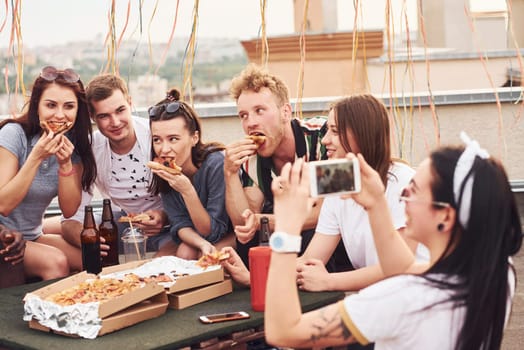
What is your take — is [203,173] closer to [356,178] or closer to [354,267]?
[354,267]

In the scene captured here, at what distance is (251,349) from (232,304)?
0.18 metres

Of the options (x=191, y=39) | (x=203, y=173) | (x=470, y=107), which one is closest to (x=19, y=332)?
(x=203, y=173)

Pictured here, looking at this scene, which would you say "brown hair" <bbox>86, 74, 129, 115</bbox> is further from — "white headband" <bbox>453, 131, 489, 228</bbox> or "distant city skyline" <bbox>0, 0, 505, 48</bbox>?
"white headband" <bbox>453, 131, 489, 228</bbox>

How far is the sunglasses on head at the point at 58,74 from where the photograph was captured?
379 cm

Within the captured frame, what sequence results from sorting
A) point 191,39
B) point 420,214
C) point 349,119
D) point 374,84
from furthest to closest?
point 374,84, point 191,39, point 349,119, point 420,214

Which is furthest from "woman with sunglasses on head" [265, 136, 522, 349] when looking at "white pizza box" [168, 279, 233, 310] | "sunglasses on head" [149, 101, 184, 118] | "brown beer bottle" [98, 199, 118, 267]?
"sunglasses on head" [149, 101, 184, 118]

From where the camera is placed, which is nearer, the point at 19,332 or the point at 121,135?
the point at 19,332

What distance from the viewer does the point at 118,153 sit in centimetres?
412

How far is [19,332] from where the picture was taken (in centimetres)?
254

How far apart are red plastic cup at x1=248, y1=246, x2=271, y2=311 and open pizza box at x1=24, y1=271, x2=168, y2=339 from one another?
0.27 metres

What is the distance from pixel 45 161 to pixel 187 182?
72 centimetres

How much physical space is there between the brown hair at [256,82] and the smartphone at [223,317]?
4.58 ft

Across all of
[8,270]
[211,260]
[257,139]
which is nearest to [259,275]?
[211,260]

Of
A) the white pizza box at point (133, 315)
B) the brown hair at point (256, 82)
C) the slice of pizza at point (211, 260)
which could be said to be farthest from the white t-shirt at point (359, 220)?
the brown hair at point (256, 82)
